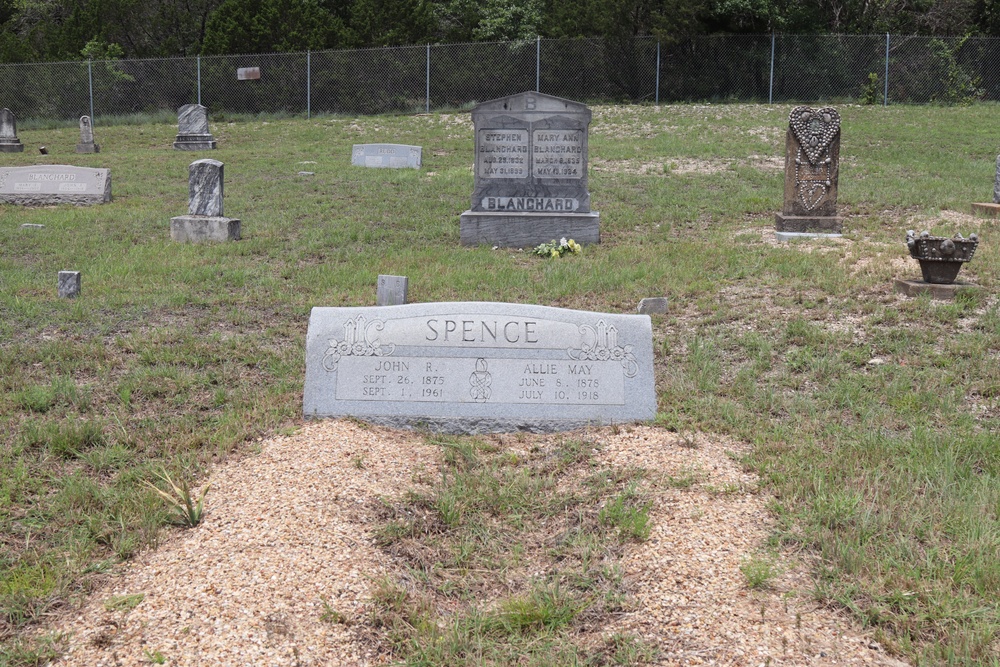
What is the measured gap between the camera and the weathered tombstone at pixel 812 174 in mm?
10641

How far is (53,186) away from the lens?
14055mm

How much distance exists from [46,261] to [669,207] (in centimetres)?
780

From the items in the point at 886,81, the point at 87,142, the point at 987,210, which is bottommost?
the point at 987,210

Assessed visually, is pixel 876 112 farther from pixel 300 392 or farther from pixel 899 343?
pixel 300 392

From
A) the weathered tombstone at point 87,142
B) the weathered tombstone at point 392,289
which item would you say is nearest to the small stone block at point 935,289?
the weathered tombstone at point 392,289

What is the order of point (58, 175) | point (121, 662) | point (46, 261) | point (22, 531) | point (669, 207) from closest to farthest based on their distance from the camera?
point (121, 662), point (22, 531), point (46, 261), point (669, 207), point (58, 175)

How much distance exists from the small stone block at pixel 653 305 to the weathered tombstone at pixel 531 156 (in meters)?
3.71

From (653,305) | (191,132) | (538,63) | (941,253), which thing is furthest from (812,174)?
(538,63)

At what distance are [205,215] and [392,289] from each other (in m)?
4.85

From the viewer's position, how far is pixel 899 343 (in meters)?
6.43

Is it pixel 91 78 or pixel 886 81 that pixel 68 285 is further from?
pixel 886 81

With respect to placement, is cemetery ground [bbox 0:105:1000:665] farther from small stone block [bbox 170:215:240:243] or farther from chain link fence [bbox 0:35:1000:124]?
chain link fence [bbox 0:35:1000:124]

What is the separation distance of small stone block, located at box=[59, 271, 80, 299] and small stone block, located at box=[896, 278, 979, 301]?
718cm

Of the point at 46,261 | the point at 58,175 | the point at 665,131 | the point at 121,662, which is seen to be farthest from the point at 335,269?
the point at 665,131
